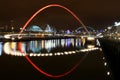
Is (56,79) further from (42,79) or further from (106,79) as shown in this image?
(106,79)

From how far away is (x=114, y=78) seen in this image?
50.9ft

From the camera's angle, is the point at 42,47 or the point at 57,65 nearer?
the point at 57,65

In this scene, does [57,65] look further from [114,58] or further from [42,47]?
[42,47]

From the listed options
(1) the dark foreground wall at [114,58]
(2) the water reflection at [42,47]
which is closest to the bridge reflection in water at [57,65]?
(1) the dark foreground wall at [114,58]

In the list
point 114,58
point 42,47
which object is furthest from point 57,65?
point 42,47

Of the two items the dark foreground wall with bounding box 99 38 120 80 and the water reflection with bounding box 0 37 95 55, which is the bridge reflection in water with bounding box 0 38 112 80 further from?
the water reflection with bounding box 0 37 95 55

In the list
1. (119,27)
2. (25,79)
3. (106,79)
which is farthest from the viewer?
(119,27)

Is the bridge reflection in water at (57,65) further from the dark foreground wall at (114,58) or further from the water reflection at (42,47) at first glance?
the water reflection at (42,47)

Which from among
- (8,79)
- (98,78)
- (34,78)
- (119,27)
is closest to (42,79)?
(34,78)

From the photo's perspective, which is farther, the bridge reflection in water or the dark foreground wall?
the bridge reflection in water

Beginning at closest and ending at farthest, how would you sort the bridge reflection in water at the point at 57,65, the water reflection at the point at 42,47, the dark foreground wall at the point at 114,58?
the dark foreground wall at the point at 114,58, the bridge reflection in water at the point at 57,65, the water reflection at the point at 42,47

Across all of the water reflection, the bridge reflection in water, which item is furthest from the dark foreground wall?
the water reflection

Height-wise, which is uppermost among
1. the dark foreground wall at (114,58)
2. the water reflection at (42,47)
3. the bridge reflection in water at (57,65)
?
the dark foreground wall at (114,58)

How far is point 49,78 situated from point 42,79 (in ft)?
1.55
